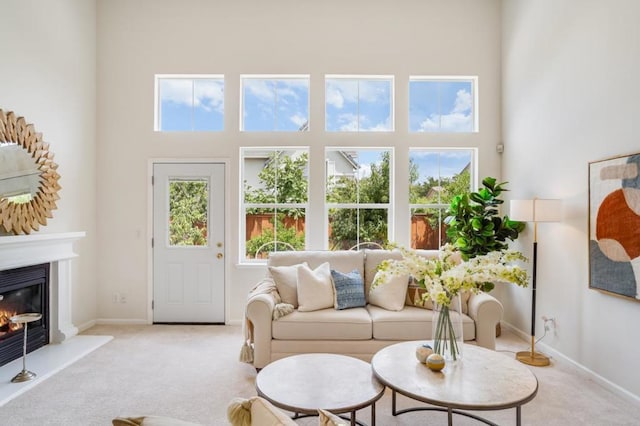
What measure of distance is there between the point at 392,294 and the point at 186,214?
274 centimetres

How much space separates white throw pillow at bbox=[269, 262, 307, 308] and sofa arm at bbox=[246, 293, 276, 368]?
35 cm

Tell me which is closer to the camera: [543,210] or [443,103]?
[543,210]

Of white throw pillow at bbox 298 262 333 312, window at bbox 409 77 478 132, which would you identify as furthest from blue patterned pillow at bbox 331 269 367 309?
window at bbox 409 77 478 132

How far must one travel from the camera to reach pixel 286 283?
3477 mm

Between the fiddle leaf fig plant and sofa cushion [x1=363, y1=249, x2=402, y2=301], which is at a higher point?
the fiddle leaf fig plant

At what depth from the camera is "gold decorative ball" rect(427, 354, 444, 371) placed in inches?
81.1

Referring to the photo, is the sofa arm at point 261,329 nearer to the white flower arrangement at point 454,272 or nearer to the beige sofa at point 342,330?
the beige sofa at point 342,330

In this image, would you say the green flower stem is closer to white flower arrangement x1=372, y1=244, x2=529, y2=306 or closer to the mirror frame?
white flower arrangement x1=372, y1=244, x2=529, y2=306

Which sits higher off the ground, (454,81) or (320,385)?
(454,81)

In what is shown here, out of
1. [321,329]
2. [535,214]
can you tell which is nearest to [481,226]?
[535,214]

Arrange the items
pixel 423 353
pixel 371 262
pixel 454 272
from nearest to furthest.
Answer: pixel 454 272, pixel 423 353, pixel 371 262

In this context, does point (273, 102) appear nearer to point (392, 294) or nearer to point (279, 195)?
point (279, 195)

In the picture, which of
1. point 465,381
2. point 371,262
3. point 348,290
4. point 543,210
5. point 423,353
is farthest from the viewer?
point 371,262

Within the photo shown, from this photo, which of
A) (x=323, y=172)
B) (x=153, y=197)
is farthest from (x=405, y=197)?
(x=153, y=197)
